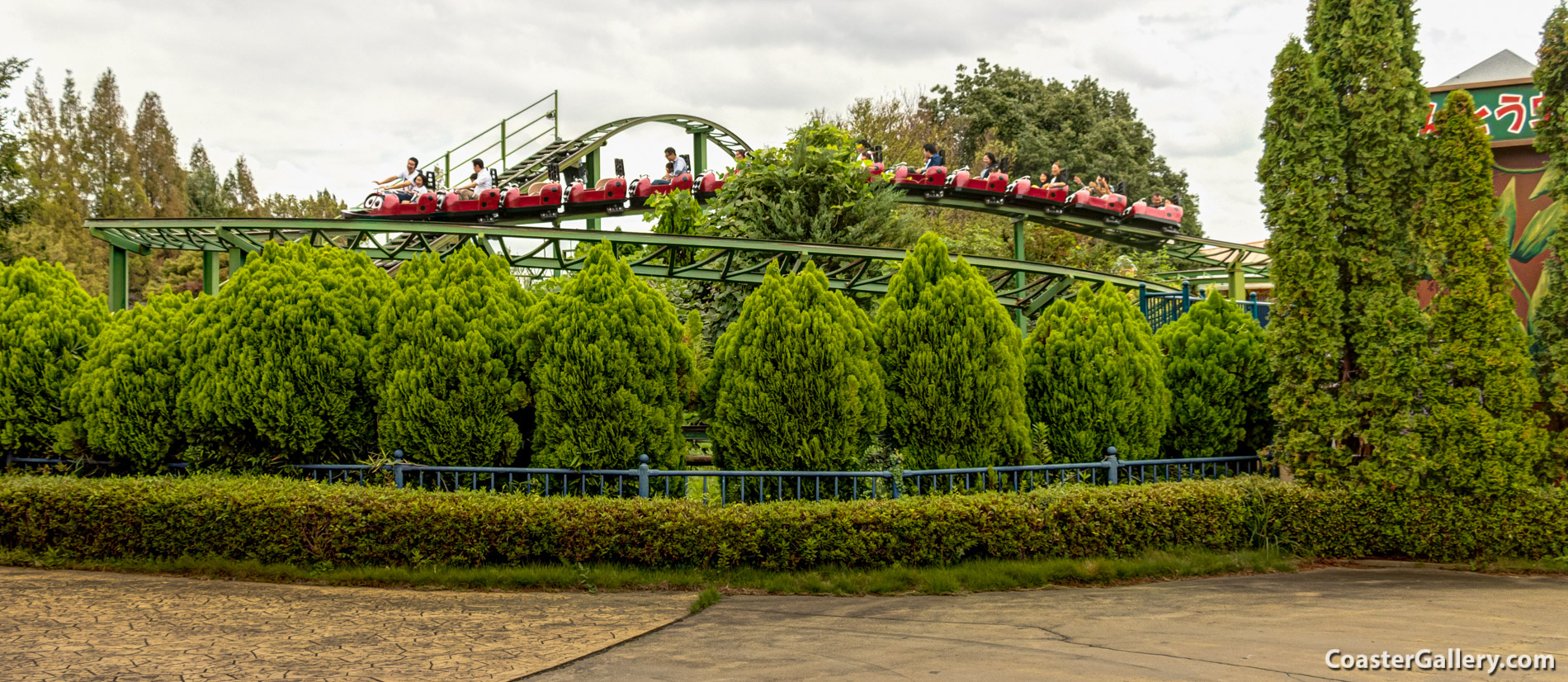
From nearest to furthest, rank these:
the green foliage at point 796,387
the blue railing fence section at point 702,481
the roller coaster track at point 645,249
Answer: the blue railing fence section at point 702,481, the green foliage at point 796,387, the roller coaster track at point 645,249

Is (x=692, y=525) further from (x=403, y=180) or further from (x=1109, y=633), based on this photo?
(x=403, y=180)

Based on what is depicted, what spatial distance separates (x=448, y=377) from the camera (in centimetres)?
708

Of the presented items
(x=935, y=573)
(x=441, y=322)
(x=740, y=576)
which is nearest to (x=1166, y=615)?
(x=935, y=573)

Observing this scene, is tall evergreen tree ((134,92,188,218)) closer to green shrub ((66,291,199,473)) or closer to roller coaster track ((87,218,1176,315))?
roller coaster track ((87,218,1176,315))

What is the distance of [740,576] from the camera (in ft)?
21.1

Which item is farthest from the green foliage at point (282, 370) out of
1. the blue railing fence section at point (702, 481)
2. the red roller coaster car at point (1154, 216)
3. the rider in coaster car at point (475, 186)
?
the red roller coaster car at point (1154, 216)

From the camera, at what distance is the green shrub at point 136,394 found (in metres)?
7.35

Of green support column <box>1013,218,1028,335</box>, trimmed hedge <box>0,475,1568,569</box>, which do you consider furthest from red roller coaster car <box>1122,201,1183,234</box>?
trimmed hedge <box>0,475,1568,569</box>

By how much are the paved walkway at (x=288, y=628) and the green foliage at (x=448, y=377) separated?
1.30m

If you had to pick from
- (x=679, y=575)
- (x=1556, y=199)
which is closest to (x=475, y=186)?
(x=679, y=575)

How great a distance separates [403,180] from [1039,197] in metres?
15.8

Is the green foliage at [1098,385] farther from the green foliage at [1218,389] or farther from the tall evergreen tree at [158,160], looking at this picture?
the tall evergreen tree at [158,160]

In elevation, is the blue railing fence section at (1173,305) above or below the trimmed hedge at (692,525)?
above

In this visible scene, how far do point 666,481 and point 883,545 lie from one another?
1743mm
